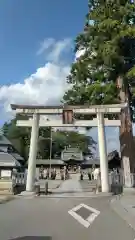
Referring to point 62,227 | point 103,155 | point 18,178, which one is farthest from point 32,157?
point 62,227

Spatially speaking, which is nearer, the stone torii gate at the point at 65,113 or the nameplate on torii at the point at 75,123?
the stone torii gate at the point at 65,113

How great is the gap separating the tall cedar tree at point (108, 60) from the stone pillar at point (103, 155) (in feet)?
11.5

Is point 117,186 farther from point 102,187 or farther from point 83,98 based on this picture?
point 83,98

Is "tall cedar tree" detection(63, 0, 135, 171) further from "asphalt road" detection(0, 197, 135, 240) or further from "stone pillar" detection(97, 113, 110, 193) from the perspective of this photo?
"asphalt road" detection(0, 197, 135, 240)

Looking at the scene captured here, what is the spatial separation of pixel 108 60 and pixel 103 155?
25.1 feet

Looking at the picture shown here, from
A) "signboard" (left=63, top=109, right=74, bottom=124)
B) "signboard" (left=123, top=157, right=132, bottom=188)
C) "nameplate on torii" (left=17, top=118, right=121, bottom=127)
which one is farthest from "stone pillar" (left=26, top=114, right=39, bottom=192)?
"signboard" (left=123, top=157, right=132, bottom=188)

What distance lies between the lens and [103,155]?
22.1 metres

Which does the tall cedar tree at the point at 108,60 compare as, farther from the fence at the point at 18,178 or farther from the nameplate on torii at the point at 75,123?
the fence at the point at 18,178

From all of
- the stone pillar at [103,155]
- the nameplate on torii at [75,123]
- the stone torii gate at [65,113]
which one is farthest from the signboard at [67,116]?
the stone pillar at [103,155]

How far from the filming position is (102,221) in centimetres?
1004

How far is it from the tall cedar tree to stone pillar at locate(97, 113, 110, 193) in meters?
3.50

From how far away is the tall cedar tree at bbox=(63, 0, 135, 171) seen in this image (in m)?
25.3

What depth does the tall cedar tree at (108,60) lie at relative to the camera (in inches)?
996

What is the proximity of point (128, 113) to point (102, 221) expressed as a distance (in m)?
17.2
